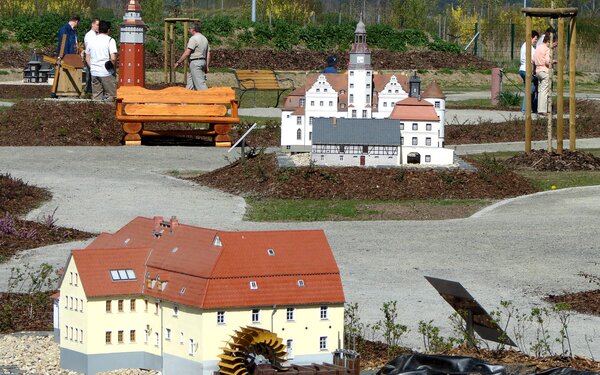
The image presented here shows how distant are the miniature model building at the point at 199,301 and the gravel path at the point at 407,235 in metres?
2.71

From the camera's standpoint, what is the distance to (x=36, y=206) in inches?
872

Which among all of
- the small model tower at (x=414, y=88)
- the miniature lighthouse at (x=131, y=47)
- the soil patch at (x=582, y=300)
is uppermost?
the miniature lighthouse at (x=131, y=47)

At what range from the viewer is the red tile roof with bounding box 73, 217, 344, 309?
10.2 m

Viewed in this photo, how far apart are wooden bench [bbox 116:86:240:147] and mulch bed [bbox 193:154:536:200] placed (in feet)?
19.4

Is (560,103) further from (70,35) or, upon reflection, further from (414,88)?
Answer: (70,35)

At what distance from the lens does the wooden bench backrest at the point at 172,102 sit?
98.2 feet

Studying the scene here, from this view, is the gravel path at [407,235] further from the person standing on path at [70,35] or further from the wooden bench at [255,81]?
the wooden bench at [255,81]

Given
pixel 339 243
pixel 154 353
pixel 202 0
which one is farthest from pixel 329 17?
pixel 154 353

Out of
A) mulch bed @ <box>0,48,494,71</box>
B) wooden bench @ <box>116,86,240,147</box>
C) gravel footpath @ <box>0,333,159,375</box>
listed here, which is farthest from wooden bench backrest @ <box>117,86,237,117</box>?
mulch bed @ <box>0,48,494,71</box>

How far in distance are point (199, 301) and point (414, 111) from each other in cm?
1455

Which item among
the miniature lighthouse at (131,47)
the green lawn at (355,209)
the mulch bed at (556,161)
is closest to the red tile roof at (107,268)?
the green lawn at (355,209)

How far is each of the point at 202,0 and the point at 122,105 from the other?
84409mm

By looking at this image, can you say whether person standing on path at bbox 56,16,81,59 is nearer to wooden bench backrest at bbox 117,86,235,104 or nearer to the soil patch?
wooden bench backrest at bbox 117,86,235,104

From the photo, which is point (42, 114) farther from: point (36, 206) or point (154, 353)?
point (154, 353)
